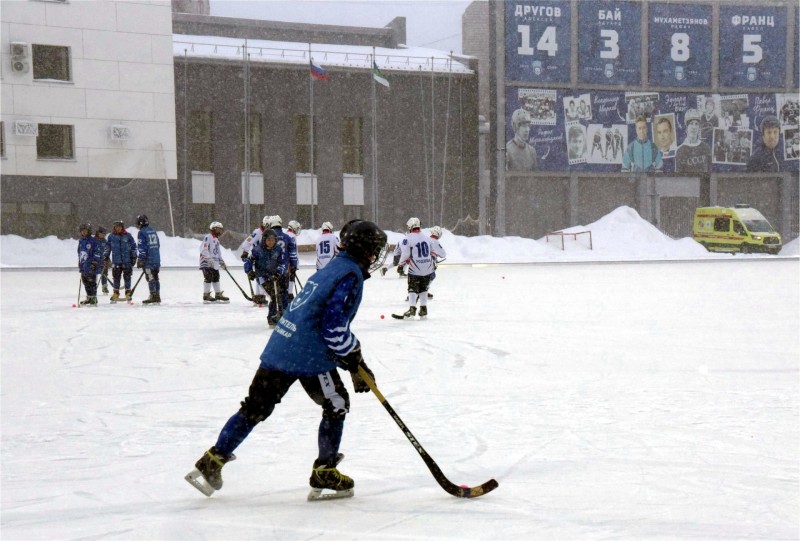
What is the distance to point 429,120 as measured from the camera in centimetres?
4044

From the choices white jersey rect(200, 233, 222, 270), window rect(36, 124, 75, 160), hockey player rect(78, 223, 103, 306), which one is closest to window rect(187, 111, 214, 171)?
window rect(36, 124, 75, 160)

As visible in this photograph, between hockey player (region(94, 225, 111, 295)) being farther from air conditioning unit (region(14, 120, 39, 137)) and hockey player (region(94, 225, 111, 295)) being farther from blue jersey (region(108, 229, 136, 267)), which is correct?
air conditioning unit (region(14, 120, 39, 137))

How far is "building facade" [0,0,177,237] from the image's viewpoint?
3291cm

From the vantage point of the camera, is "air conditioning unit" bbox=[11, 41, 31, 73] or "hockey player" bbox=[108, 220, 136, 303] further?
"air conditioning unit" bbox=[11, 41, 31, 73]

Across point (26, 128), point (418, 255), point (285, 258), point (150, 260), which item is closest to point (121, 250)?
point (150, 260)

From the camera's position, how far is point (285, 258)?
12.6 m

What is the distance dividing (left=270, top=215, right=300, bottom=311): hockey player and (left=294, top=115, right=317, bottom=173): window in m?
26.7

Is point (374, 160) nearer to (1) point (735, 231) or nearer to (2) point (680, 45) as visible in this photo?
(1) point (735, 231)

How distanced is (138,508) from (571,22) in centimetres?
4351

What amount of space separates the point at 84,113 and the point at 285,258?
80.9ft

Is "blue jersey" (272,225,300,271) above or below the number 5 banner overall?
below

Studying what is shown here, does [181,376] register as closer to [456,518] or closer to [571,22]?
[456,518]

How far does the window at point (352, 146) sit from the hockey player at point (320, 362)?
36470 mm

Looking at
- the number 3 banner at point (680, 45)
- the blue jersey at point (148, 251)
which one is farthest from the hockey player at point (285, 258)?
the number 3 banner at point (680, 45)
